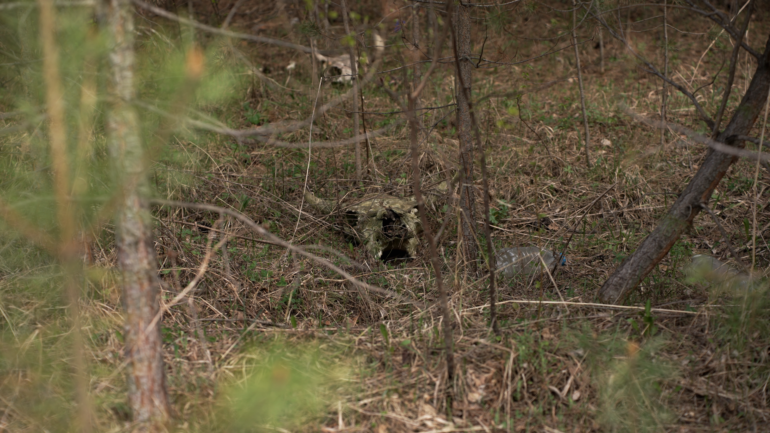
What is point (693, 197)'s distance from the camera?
298 cm

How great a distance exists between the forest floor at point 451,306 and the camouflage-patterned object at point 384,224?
108mm

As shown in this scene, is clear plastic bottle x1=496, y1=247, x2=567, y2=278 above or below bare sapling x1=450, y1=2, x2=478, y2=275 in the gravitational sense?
below

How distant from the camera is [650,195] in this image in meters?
5.01

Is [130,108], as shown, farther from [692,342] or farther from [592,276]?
[592,276]

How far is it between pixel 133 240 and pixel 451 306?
1.74 metres

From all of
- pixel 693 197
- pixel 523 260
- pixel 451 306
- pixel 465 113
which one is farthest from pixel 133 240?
pixel 693 197

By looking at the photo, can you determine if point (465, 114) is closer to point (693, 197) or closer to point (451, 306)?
point (451, 306)

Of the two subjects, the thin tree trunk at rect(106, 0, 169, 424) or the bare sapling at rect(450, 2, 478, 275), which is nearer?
the thin tree trunk at rect(106, 0, 169, 424)

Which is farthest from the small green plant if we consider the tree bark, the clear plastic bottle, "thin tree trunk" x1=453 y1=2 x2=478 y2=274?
"thin tree trunk" x1=453 y1=2 x2=478 y2=274

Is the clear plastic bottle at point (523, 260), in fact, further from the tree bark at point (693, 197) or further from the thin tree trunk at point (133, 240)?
the thin tree trunk at point (133, 240)

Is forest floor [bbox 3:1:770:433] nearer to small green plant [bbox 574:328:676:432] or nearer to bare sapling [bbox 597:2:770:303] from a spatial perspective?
small green plant [bbox 574:328:676:432]

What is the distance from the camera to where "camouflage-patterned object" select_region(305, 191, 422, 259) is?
14.5 ft

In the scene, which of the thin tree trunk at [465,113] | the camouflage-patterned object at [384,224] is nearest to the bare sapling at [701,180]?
the thin tree trunk at [465,113]

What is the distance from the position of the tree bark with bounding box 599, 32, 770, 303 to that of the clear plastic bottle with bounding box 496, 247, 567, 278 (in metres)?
0.53
